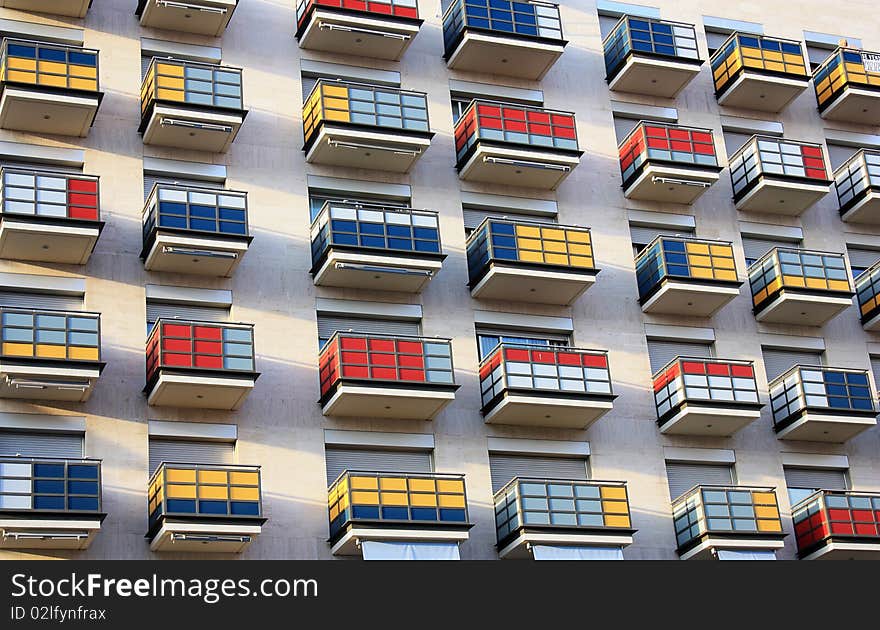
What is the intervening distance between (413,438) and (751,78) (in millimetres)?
21761

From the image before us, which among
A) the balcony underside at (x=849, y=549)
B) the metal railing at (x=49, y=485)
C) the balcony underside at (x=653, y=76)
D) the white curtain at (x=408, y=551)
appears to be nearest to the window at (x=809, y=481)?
the balcony underside at (x=849, y=549)

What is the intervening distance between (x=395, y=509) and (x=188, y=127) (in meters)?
15.7

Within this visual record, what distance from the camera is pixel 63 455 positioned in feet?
159

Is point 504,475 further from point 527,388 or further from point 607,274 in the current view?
point 607,274

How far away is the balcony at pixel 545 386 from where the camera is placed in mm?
52281

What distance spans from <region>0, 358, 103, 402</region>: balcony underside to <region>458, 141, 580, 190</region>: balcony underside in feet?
54.6

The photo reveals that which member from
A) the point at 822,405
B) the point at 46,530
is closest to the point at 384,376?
the point at 46,530

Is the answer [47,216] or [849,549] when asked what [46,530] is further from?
[849,549]

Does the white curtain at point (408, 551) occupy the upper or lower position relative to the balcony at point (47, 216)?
lower

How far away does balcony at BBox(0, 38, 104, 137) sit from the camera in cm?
5188

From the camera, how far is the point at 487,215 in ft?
190

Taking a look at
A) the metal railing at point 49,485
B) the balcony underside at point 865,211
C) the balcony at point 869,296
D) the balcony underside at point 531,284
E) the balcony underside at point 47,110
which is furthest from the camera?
the balcony underside at point 865,211

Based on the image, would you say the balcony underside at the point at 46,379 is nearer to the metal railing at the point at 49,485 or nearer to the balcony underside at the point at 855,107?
the metal railing at the point at 49,485

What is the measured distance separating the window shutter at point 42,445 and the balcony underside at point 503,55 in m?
21.6
